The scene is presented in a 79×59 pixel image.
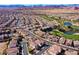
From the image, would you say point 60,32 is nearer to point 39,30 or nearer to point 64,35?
point 64,35

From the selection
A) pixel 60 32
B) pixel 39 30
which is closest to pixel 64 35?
pixel 60 32
